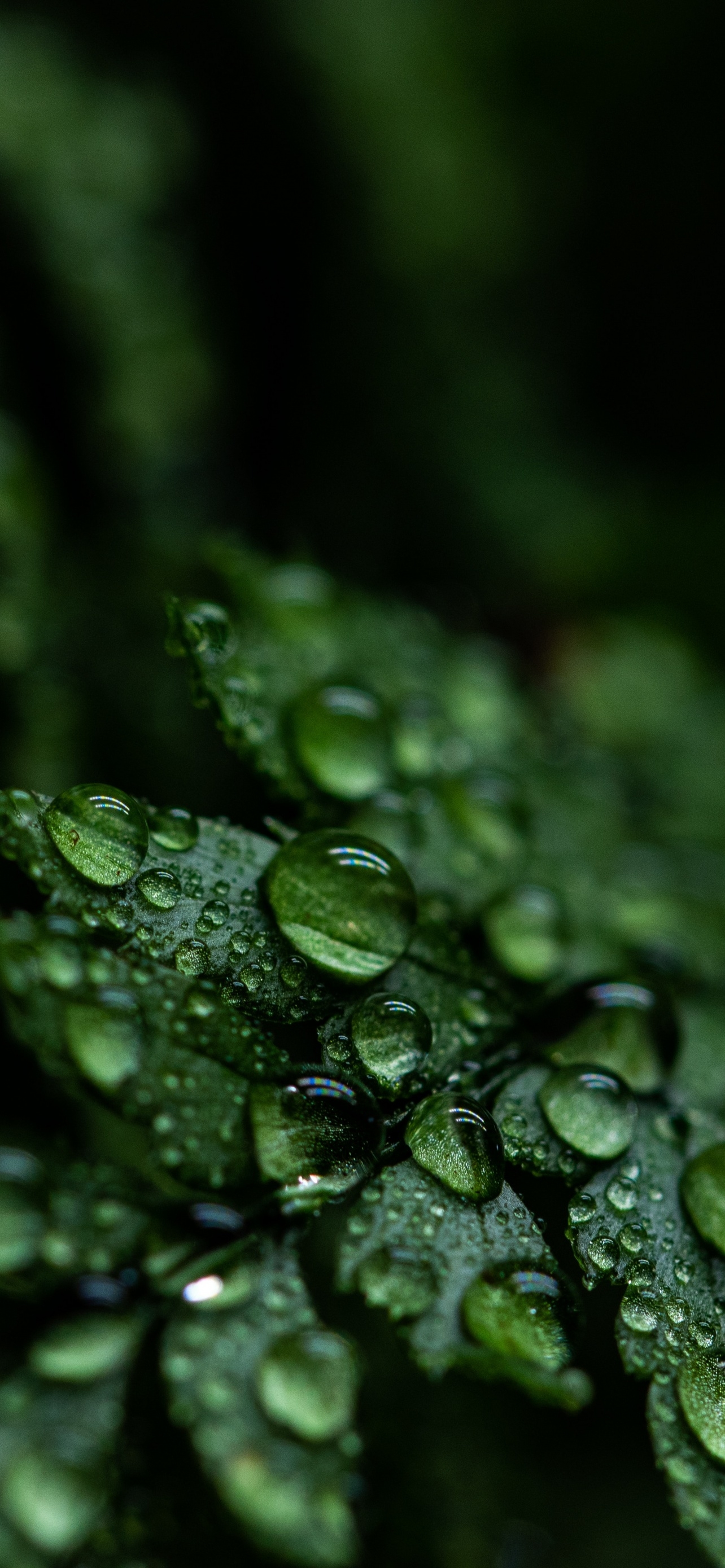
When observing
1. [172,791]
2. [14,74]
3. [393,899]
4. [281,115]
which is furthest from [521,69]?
[393,899]

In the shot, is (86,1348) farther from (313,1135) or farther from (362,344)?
(362,344)

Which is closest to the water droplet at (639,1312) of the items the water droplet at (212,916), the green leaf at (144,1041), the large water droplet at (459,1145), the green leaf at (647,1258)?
the green leaf at (647,1258)

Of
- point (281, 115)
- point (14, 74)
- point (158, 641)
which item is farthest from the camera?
point (281, 115)

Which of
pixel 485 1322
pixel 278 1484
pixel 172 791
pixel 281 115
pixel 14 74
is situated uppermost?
pixel 281 115

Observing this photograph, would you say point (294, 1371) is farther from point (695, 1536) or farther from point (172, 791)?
point (172, 791)

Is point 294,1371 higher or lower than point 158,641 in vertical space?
lower

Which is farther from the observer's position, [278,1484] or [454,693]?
[454,693]

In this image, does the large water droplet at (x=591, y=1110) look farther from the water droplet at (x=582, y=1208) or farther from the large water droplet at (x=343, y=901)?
the large water droplet at (x=343, y=901)
